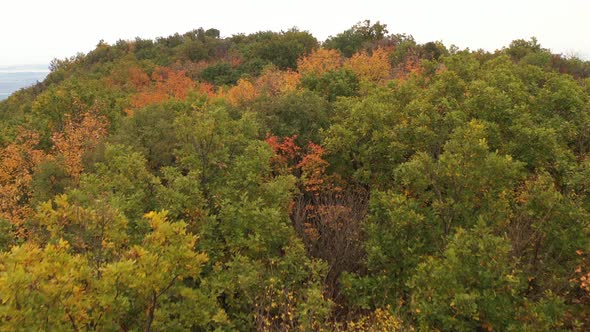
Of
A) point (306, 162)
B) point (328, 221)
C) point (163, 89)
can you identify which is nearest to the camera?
point (328, 221)

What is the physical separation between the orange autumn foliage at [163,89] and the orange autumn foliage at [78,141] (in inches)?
161

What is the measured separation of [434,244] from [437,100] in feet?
30.5

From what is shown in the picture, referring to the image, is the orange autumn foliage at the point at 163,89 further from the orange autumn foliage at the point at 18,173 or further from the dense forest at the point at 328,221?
the dense forest at the point at 328,221

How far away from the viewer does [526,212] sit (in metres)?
14.0

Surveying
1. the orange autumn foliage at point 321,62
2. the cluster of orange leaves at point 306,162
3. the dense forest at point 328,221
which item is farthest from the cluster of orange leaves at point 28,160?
the orange autumn foliage at point 321,62

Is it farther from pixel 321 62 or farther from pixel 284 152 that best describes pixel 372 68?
pixel 284 152

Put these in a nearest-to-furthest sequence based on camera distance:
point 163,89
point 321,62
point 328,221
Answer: point 328,221 < point 321,62 < point 163,89

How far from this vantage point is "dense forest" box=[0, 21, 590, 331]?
10656 millimetres

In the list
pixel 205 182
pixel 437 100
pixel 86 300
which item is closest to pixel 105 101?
pixel 205 182

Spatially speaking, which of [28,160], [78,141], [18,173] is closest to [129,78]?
[28,160]

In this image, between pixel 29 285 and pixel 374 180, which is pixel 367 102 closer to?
pixel 374 180

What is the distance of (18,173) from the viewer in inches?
1146

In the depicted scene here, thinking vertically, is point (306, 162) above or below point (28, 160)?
above

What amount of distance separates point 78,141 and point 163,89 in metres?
22.4
